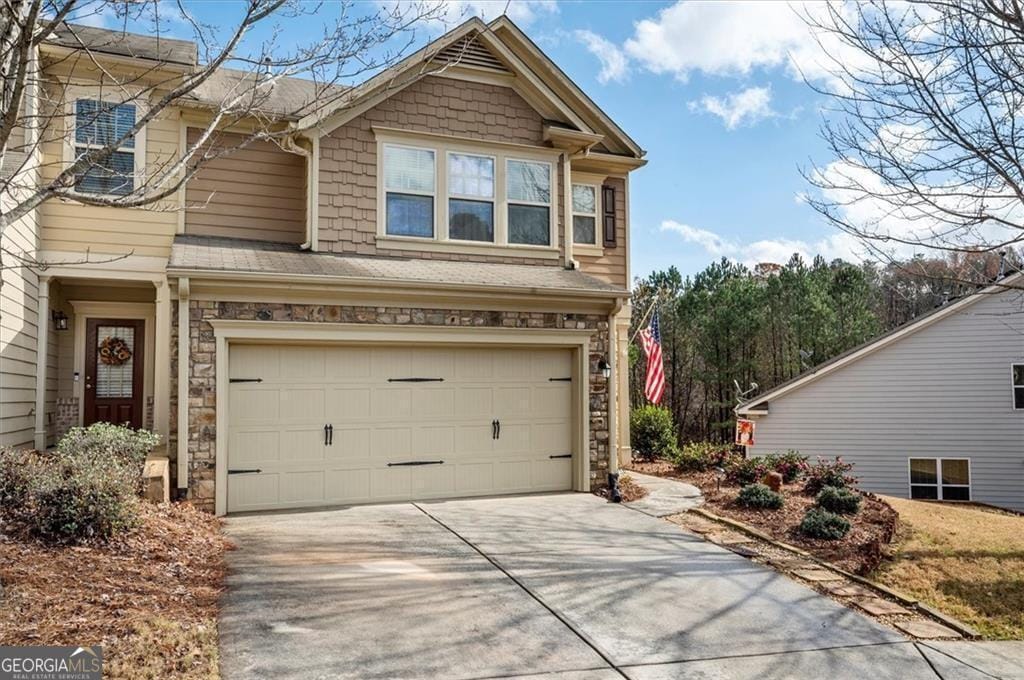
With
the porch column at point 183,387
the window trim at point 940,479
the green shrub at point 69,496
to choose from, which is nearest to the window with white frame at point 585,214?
the porch column at point 183,387

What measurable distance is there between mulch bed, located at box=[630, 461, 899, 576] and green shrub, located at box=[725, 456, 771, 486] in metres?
0.21

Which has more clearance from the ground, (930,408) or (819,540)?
(930,408)

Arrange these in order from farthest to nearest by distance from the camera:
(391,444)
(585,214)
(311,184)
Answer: (585,214), (311,184), (391,444)

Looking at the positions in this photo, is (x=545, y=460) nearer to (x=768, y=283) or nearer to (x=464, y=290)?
(x=464, y=290)

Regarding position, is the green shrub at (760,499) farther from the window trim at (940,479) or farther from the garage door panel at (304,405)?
the window trim at (940,479)

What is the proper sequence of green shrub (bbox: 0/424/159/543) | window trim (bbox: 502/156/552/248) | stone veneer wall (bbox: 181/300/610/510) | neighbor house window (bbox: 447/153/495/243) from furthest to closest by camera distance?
1. window trim (bbox: 502/156/552/248)
2. neighbor house window (bbox: 447/153/495/243)
3. stone veneer wall (bbox: 181/300/610/510)
4. green shrub (bbox: 0/424/159/543)

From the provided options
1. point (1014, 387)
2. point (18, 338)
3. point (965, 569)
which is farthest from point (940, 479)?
point (18, 338)

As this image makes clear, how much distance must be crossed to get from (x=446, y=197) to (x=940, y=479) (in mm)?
14866

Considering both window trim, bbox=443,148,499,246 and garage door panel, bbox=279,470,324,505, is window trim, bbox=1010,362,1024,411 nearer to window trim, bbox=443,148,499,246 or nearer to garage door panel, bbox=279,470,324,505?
window trim, bbox=443,148,499,246

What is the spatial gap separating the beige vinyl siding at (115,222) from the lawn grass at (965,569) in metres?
10.00

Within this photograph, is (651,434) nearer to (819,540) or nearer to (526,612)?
(819,540)

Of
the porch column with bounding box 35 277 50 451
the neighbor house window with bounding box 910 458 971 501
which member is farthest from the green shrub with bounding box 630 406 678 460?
the porch column with bounding box 35 277 50 451

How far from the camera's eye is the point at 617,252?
550 inches

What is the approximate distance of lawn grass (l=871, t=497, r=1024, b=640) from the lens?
5977mm
